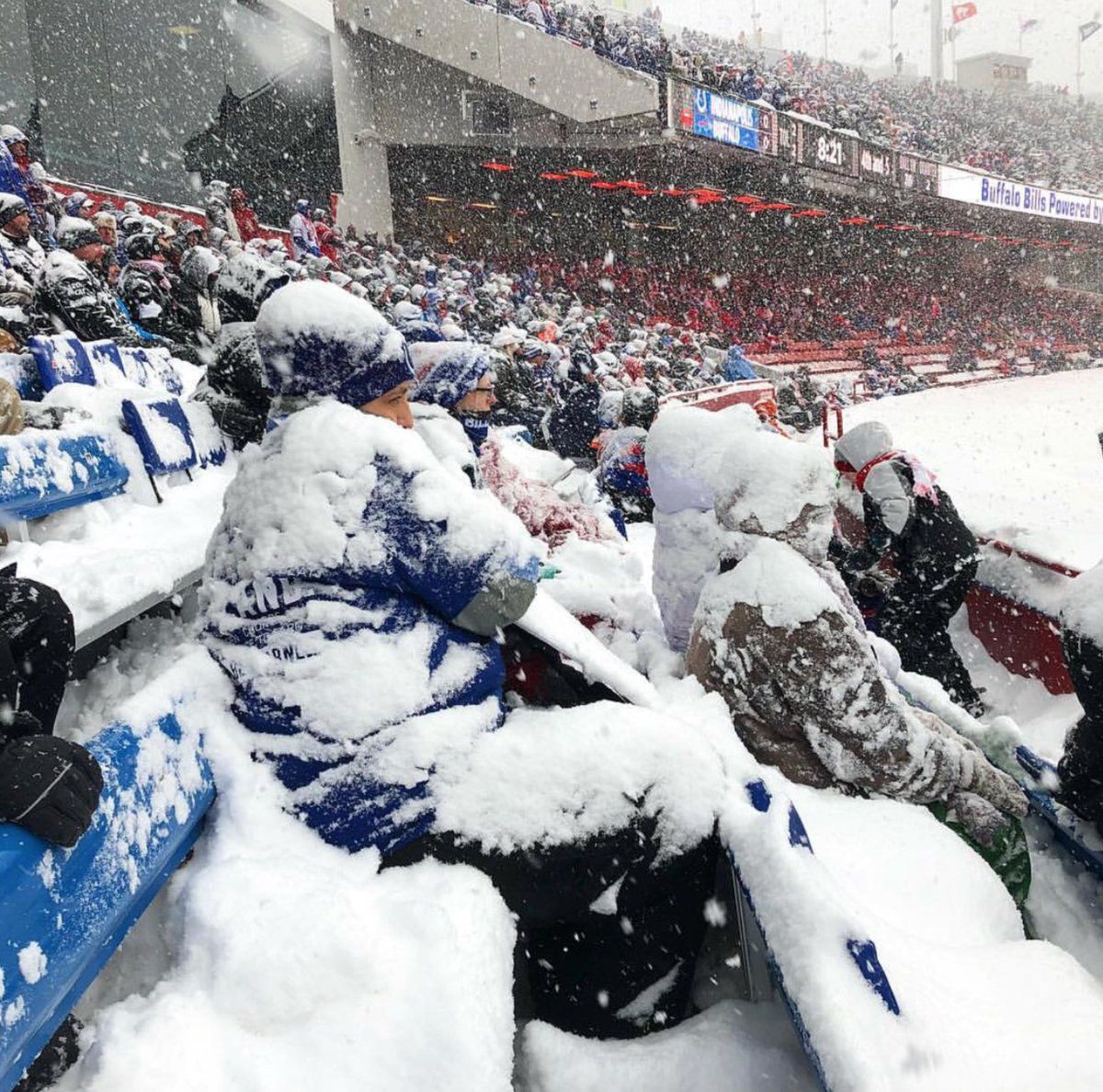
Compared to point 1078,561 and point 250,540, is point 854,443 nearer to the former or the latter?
point 1078,561

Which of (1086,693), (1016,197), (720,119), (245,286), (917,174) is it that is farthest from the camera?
(1016,197)

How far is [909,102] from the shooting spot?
131 feet

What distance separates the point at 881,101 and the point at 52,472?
41.3 meters

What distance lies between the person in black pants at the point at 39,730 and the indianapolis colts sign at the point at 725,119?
20.3 meters

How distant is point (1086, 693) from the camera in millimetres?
2322

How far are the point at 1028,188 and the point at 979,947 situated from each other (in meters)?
34.2

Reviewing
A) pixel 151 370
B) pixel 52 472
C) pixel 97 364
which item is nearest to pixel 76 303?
pixel 151 370

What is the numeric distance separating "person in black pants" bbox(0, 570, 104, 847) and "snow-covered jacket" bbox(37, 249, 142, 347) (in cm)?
411

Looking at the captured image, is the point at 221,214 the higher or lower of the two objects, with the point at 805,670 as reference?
higher

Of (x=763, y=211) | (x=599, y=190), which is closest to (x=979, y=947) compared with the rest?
(x=599, y=190)

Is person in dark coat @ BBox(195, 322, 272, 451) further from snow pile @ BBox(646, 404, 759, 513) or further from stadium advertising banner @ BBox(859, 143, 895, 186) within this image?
stadium advertising banner @ BBox(859, 143, 895, 186)

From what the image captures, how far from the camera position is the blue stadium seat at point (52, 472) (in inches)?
117

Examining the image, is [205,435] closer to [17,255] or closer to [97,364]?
[97,364]

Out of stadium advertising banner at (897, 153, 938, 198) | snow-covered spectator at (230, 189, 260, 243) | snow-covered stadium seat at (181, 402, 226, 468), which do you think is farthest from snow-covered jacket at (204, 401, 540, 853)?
stadium advertising banner at (897, 153, 938, 198)
